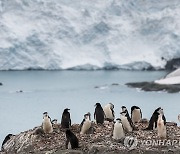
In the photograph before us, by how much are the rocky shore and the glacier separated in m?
41.1

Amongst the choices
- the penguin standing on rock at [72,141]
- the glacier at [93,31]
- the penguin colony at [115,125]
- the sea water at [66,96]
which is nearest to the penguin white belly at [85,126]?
the penguin colony at [115,125]

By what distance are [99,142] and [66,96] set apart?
94.0 feet

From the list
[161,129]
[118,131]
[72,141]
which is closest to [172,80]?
[161,129]

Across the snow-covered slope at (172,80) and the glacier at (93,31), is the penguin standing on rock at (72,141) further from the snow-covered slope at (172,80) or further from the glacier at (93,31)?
the glacier at (93,31)

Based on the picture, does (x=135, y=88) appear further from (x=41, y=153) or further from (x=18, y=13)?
(x=41, y=153)

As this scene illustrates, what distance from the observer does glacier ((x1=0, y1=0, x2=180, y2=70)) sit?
53.2m

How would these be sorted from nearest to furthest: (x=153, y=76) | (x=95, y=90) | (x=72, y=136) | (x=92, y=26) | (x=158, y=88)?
1. (x=72, y=136)
2. (x=158, y=88)
3. (x=95, y=90)
4. (x=153, y=76)
5. (x=92, y=26)

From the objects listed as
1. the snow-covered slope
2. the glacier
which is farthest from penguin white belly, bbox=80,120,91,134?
the glacier

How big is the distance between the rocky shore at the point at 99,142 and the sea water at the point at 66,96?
9.09 meters

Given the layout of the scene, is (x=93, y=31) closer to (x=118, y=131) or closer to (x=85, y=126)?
(x=85, y=126)

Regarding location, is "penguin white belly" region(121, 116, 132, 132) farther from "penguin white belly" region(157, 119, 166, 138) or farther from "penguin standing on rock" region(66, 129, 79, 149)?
"penguin standing on rock" region(66, 129, 79, 149)

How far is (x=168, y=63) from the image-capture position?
5406cm

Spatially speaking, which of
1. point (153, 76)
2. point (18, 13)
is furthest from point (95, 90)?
point (18, 13)

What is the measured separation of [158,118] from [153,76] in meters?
40.2
